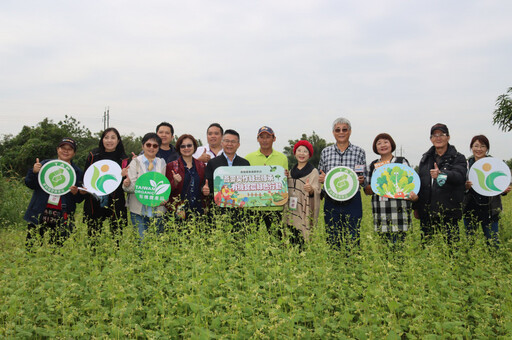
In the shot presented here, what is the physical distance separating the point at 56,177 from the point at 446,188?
577 cm

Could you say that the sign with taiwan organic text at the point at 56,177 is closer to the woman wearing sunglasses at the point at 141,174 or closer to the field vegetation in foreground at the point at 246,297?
the field vegetation in foreground at the point at 246,297

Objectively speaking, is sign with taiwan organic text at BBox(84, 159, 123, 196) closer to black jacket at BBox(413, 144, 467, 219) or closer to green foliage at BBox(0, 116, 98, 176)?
black jacket at BBox(413, 144, 467, 219)

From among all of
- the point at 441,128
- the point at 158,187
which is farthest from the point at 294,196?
the point at 441,128

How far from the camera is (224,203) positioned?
5.73 meters

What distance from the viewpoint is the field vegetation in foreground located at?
3.43 meters

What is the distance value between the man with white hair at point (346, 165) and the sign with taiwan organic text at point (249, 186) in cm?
68

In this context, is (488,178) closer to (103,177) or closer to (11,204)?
(103,177)

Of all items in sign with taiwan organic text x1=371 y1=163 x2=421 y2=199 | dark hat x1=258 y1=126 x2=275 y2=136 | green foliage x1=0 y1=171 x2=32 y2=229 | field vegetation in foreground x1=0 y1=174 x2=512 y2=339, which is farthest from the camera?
green foliage x1=0 y1=171 x2=32 y2=229

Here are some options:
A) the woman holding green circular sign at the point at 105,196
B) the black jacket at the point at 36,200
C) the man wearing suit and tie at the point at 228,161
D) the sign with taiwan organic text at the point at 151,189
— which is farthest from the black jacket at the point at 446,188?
the black jacket at the point at 36,200

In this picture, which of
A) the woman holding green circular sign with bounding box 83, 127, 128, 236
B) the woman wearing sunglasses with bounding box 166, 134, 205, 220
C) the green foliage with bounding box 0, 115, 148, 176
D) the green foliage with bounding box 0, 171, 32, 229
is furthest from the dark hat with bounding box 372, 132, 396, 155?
the green foliage with bounding box 0, 115, 148, 176

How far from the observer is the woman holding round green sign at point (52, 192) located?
5.59 m

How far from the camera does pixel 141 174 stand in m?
5.69

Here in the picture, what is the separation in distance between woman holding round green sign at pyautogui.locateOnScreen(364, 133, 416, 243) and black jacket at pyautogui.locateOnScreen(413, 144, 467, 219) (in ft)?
1.06

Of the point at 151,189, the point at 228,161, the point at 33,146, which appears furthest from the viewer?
the point at 33,146
